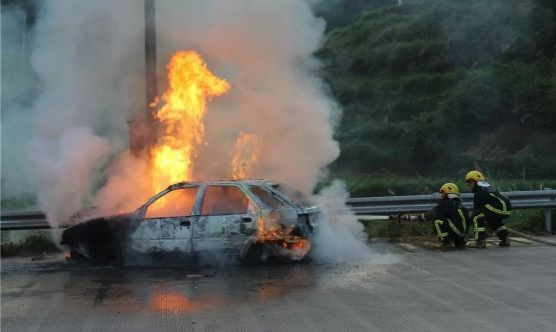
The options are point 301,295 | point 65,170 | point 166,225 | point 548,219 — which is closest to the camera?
point 301,295

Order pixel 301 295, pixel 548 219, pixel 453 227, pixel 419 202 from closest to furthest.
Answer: pixel 301 295
pixel 453 227
pixel 419 202
pixel 548 219

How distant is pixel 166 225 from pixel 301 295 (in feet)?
8.95

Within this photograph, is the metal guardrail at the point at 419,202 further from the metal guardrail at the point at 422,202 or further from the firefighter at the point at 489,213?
the firefighter at the point at 489,213

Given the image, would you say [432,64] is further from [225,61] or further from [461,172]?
[225,61]

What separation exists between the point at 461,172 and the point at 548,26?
19.7ft

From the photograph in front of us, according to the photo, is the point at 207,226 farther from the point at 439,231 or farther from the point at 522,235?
the point at 522,235

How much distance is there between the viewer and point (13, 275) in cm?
885

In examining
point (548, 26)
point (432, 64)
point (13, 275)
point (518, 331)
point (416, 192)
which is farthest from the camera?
point (432, 64)

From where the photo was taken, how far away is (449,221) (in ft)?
33.5

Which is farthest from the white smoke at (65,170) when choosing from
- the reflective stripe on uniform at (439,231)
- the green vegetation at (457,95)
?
the green vegetation at (457,95)

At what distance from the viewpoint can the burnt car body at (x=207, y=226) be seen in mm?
8852

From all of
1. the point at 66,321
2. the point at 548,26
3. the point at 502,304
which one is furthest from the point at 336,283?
the point at 548,26

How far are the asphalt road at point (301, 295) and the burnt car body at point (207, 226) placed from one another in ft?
0.91

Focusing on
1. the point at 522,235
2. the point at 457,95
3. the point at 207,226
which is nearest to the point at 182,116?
the point at 207,226
